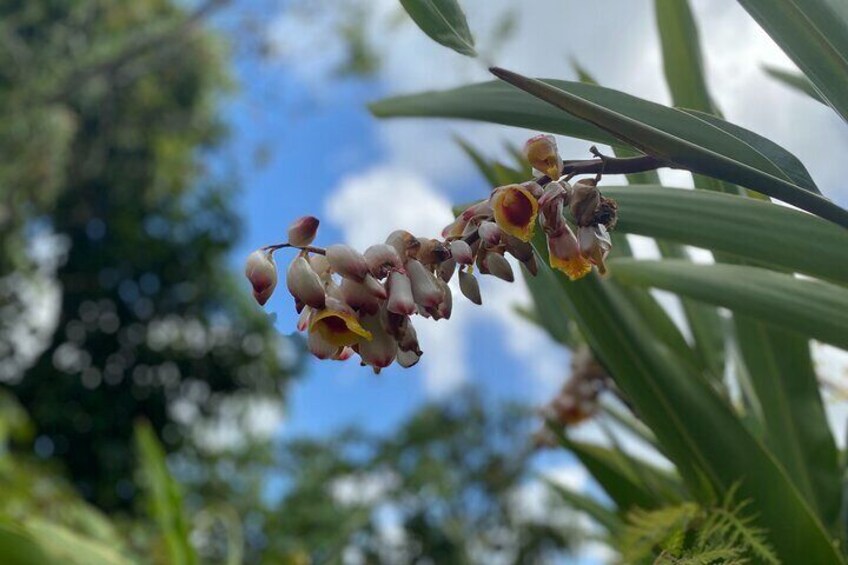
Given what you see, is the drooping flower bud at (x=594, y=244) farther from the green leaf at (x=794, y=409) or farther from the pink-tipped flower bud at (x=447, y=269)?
the green leaf at (x=794, y=409)

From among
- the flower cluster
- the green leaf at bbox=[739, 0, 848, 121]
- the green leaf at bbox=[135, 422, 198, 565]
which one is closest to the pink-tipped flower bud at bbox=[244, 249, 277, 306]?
the flower cluster

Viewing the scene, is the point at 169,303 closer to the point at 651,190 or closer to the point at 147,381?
the point at 147,381

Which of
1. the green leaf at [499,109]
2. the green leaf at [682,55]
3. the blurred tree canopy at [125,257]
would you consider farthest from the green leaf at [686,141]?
the blurred tree canopy at [125,257]

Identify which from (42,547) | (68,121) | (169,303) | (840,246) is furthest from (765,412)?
(169,303)

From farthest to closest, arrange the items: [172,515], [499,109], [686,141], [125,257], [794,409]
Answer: [125,257] < [172,515] < [794,409] < [499,109] < [686,141]

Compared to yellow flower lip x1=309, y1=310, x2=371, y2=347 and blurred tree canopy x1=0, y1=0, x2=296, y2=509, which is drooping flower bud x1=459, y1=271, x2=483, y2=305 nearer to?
yellow flower lip x1=309, y1=310, x2=371, y2=347

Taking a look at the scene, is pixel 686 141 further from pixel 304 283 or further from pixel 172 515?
pixel 172 515

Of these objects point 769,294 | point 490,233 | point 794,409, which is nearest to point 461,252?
point 490,233
